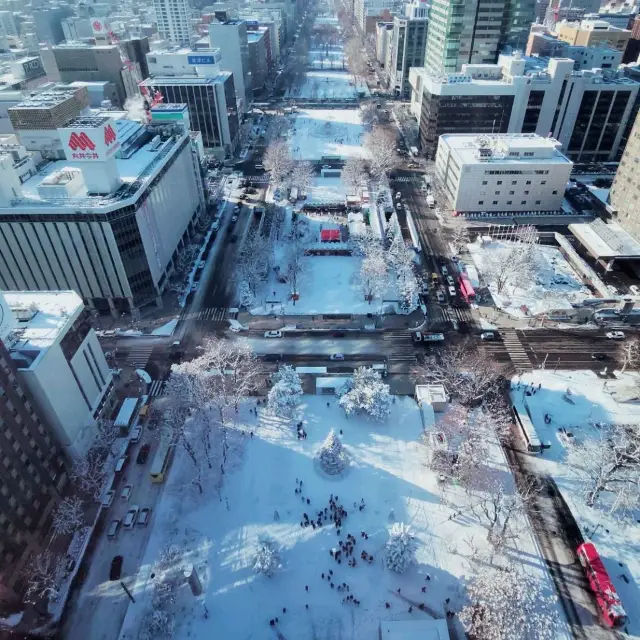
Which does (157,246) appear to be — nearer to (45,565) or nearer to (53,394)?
(53,394)

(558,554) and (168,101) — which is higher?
(168,101)

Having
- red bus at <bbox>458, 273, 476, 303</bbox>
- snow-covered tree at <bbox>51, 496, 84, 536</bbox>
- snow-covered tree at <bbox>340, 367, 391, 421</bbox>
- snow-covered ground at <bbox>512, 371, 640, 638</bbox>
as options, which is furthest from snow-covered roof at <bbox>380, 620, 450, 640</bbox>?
red bus at <bbox>458, 273, 476, 303</bbox>

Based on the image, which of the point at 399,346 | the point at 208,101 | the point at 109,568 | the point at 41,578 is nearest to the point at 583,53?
the point at 208,101

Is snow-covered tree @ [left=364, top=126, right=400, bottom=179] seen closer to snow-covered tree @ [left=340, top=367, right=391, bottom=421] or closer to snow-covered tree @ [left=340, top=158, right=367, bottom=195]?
snow-covered tree @ [left=340, top=158, right=367, bottom=195]

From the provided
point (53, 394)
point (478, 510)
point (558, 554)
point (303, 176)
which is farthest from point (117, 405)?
point (303, 176)

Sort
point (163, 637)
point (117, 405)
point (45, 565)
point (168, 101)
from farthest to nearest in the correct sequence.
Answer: point (168, 101) < point (117, 405) < point (45, 565) < point (163, 637)

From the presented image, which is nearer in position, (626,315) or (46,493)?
(46,493)

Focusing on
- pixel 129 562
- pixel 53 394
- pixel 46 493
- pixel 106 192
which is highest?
pixel 106 192
